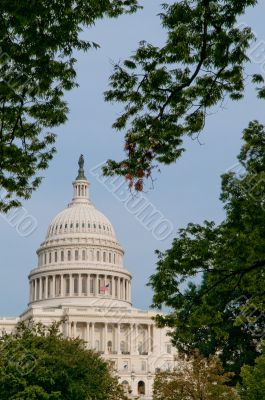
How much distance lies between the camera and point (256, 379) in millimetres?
52062

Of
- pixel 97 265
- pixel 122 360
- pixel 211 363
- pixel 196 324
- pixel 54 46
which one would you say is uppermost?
pixel 97 265

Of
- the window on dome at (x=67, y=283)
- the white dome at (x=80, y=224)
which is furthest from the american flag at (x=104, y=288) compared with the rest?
the white dome at (x=80, y=224)

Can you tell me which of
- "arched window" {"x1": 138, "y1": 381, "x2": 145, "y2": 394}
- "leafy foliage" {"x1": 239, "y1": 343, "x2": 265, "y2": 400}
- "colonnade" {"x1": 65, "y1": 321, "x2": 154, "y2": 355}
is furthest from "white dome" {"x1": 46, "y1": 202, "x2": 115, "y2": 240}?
"leafy foliage" {"x1": 239, "y1": 343, "x2": 265, "y2": 400}

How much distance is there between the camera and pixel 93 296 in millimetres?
182625

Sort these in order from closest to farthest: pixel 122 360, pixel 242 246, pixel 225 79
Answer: pixel 225 79 < pixel 242 246 < pixel 122 360

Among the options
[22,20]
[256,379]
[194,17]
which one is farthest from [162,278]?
[256,379]

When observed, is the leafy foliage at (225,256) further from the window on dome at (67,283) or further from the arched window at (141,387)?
the window on dome at (67,283)

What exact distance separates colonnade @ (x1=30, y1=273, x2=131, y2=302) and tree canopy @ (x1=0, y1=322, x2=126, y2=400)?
116 m

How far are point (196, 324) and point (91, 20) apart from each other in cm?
1113

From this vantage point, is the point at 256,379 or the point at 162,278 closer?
the point at 162,278

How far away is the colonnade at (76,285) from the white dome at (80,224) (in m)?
10.3

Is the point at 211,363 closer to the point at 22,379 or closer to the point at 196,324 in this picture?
the point at 22,379

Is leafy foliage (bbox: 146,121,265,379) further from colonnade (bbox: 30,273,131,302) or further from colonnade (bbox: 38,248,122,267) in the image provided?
colonnade (bbox: 38,248,122,267)

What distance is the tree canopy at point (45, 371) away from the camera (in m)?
55.0
